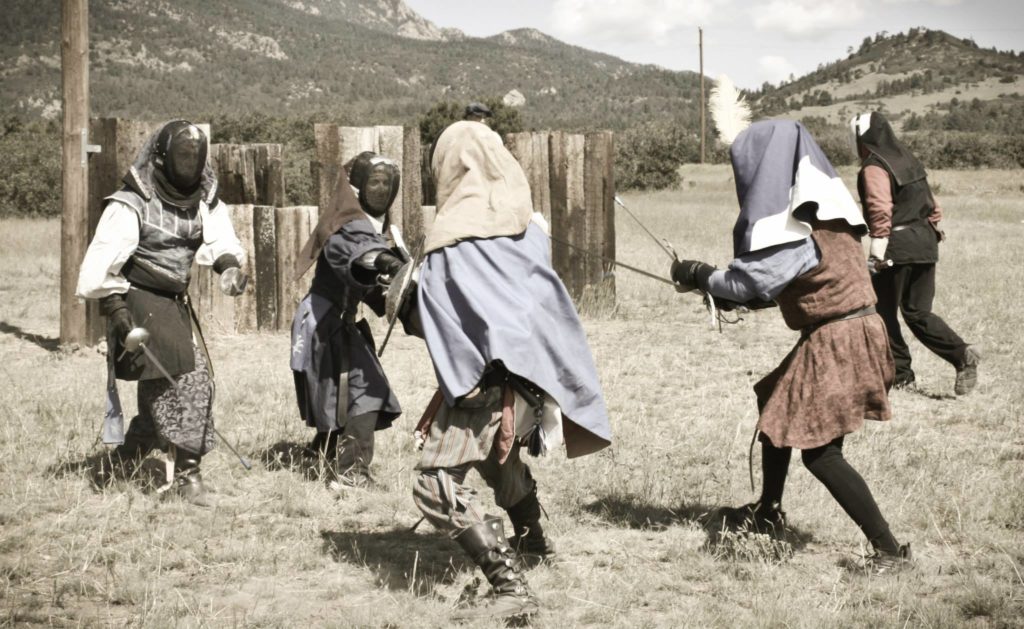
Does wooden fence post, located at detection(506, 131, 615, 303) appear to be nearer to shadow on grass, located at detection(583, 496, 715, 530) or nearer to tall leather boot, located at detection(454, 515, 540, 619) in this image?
shadow on grass, located at detection(583, 496, 715, 530)

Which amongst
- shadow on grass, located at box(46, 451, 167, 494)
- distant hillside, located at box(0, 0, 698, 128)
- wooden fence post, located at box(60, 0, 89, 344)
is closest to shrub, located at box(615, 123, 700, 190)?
wooden fence post, located at box(60, 0, 89, 344)

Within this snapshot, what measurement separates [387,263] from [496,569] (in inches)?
53.4

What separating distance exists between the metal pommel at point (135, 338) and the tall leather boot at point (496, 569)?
1.99 m

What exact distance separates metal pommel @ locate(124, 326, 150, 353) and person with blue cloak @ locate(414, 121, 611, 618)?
5.38 ft

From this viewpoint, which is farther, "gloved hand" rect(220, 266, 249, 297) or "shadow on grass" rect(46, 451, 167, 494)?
"shadow on grass" rect(46, 451, 167, 494)

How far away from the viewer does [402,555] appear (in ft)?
15.2

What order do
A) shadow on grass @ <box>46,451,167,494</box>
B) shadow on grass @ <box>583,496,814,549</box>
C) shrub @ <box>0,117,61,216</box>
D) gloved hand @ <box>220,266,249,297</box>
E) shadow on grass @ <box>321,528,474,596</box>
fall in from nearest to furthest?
shadow on grass @ <box>321,528,474,596</box> < shadow on grass @ <box>583,496,814,549</box> < gloved hand @ <box>220,266,249,297</box> < shadow on grass @ <box>46,451,167,494</box> < shrub @ <box>0,117,61,216</box>

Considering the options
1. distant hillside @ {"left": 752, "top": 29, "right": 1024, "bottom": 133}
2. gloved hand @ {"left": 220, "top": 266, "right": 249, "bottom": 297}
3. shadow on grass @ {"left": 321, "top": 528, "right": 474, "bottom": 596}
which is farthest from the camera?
distant hillside @ {"left": 752, "top": 29, "right": 1024, "bottom": 133}

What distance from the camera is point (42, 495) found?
17.0 ft

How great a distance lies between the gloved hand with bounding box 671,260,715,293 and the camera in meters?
4.11

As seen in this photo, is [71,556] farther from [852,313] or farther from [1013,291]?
[1013,291]

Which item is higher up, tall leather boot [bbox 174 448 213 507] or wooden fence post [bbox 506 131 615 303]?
wooden fence post [bbox 506 131 615 303]

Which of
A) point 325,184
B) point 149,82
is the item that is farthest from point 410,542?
point 149,82

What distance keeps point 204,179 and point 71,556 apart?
6.22 feet
